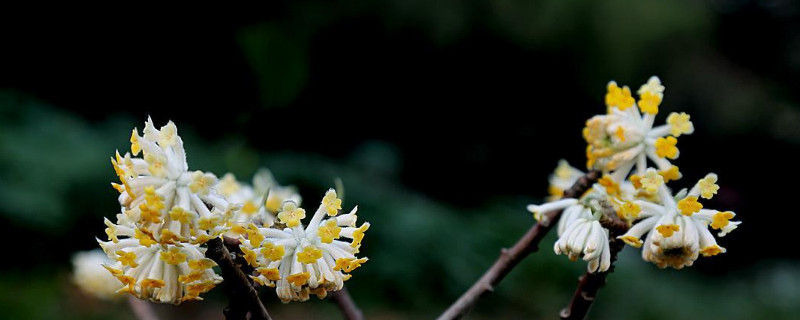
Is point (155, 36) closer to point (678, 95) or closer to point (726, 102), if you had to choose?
point (678, 95)

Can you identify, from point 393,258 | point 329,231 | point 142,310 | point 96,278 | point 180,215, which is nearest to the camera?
point 180,215

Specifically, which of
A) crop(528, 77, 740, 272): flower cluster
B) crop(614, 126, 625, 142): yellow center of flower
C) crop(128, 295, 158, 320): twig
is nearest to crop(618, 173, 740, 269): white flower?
crop(528, 77, 740, 272): flower cluster

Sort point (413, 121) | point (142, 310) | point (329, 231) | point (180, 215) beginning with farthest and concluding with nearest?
point (413, 121) < point (142, 310) < point (329, 231) < point (180, 215)

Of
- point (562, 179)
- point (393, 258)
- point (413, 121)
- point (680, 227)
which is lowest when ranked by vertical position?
point (680, 227)

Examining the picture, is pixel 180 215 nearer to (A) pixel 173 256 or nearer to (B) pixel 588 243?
(A) pixel 173 256

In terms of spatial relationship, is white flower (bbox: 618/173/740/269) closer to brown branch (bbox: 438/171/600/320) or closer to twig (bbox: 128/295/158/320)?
brown branch (bbox: 438/171/600/320)

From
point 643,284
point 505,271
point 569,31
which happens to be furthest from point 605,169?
point 569,31

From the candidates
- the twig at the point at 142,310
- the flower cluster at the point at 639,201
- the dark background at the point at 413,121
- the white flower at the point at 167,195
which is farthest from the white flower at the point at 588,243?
the dark background at the point at 413,121

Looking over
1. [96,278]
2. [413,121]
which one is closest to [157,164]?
[96,278]
